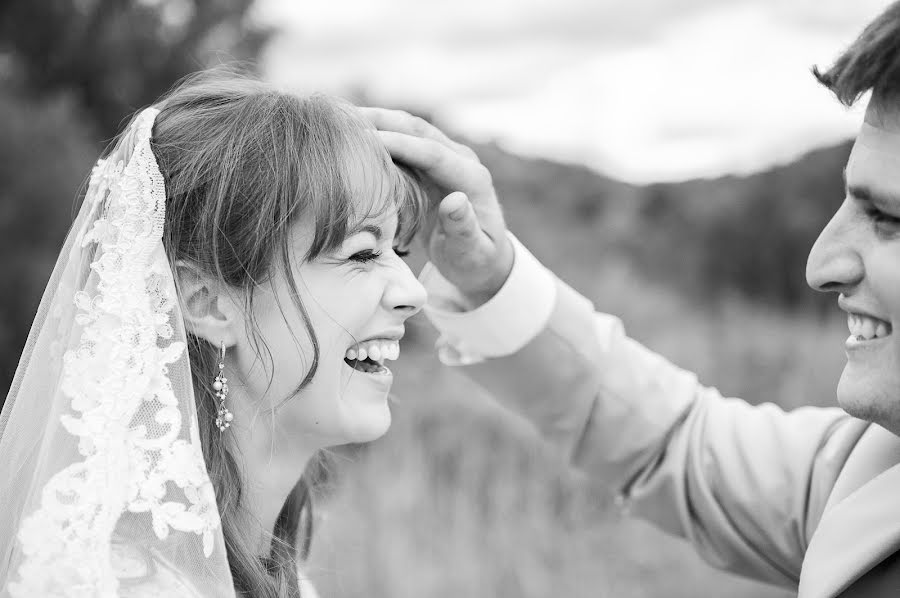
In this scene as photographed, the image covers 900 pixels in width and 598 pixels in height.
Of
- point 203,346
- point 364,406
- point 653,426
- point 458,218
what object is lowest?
point 653,426

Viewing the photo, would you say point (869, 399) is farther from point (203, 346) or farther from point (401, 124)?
point (203, 346)

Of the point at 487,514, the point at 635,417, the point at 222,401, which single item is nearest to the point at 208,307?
the point at 222,401

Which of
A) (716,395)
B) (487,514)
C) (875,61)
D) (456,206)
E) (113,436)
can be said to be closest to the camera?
(113,436)

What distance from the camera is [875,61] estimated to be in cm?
224

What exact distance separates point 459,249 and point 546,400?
2.20 ft

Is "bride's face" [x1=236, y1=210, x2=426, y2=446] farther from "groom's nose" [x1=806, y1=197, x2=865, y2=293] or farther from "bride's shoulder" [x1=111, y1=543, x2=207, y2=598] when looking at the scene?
"groom's nose" [x1=806, y1=197, x2=865, y2=293]

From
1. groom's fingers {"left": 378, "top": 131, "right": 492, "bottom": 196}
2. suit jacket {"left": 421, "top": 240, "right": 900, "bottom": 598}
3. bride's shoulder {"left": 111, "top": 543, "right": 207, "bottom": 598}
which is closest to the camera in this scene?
bride's shoulder {"left": 111, "top": 543, "right": 207, "bottom": 598}

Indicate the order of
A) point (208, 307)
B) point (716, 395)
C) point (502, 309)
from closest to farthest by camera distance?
1. point (208, 307)
2. point (502, 309)
3. point (716, 395)

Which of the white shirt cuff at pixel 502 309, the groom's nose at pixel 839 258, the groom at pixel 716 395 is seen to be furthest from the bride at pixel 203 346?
the groom's nose at pixel 839 258

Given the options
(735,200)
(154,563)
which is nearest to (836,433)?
(154,563)

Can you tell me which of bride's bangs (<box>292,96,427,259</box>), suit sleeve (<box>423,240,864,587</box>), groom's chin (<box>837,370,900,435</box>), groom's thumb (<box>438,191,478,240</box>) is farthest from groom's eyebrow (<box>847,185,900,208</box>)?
bride's bangs (<box>292,96,427,259</box>)

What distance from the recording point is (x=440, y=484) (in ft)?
23.2

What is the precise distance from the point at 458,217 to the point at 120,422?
1.19 meters

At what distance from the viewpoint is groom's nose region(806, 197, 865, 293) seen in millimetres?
2344
